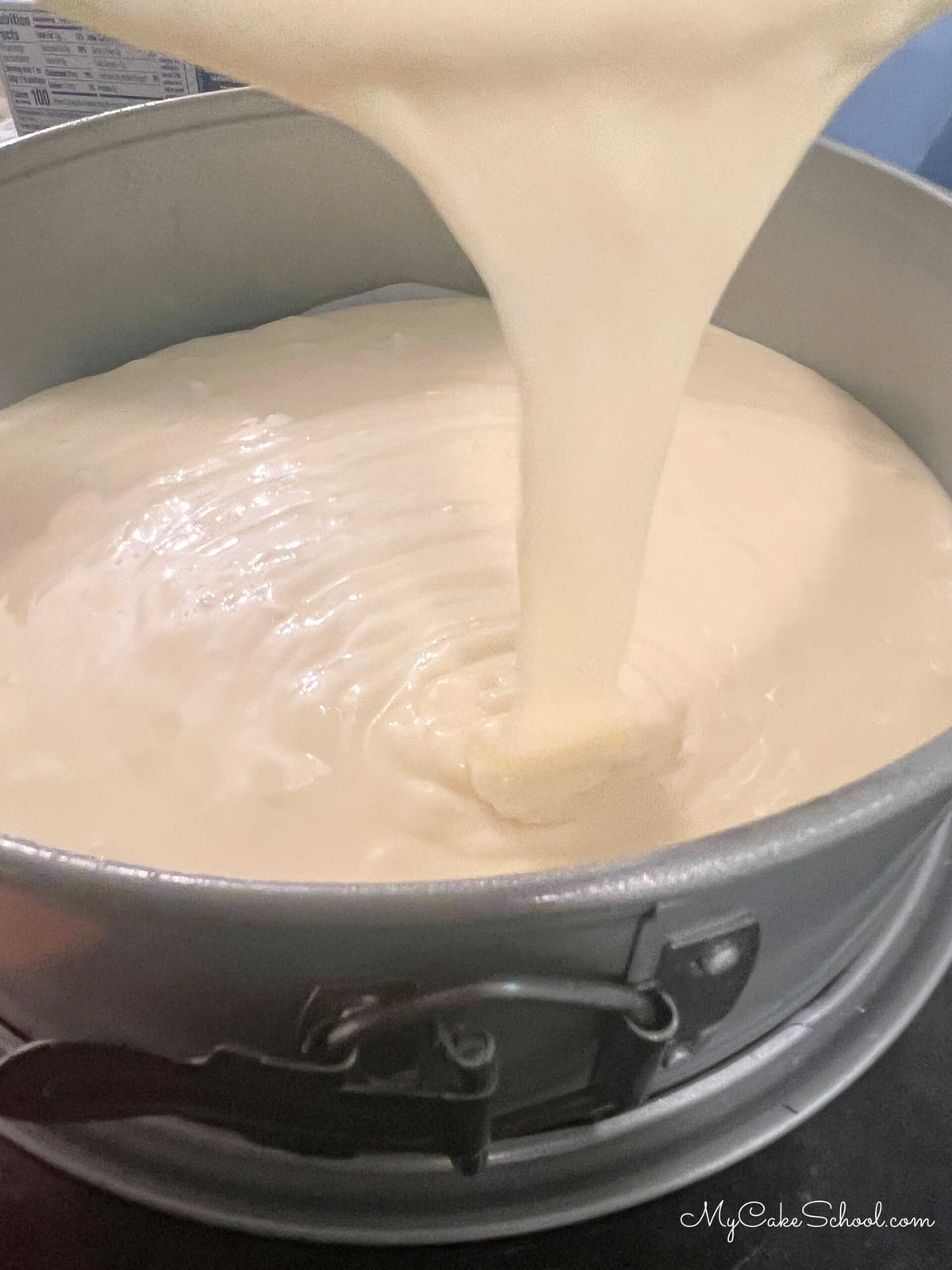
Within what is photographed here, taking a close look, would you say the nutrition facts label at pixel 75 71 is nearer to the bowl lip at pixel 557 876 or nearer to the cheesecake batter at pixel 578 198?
the cheesecake batter at pixel 578 198

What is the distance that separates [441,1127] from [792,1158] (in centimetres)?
22

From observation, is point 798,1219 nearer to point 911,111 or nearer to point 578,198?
point 578,198

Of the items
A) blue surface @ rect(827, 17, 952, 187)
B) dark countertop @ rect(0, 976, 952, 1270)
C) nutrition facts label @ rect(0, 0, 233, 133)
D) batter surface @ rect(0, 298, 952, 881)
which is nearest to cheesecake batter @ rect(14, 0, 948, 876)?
batter surface @ rect(0, 298, 952, 881)

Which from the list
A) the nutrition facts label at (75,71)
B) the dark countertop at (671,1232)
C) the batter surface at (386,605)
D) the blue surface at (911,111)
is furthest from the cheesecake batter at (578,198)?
the nutrition facts label at (75,71)

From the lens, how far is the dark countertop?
0.58 m

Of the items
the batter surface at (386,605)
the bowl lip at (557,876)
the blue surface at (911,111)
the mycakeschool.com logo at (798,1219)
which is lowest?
the mycakeschool.com logo at (798,1219)

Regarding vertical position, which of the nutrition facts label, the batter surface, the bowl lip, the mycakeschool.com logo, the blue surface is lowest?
the mycakeschool.com logo

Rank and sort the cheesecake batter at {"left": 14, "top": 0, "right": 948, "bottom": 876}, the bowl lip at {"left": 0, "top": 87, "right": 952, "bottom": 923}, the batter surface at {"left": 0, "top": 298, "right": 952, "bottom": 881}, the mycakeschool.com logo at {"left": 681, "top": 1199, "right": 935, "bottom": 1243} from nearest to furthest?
the bowl lip at {"left": 0, "top": 87, "right": 952, "bottom": 923} < the cheesecake batter at {"left": 14, "top": 0, "right": 948, "bottom": 876} < the mycakeschool.com logo at {"left": 681, "top": 1199, "right": 935, "bottom": 1243} < the batter surface at {"left": 0, "top": 298, "right": 952, "bottom": 881}

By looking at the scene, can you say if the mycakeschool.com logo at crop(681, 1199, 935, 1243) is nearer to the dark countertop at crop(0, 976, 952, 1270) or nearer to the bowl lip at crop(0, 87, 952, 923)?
the dark countertop at crop(0, 976, 952, 1270)

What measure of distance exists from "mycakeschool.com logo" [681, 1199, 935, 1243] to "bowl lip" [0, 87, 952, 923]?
286 mm

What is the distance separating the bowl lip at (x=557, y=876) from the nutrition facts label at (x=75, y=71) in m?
0.85

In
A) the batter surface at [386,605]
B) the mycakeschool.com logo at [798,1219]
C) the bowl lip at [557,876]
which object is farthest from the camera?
the batter surface at [386,605]

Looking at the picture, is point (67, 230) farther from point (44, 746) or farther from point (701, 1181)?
point (701, 1181)

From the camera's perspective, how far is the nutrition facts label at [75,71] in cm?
100
